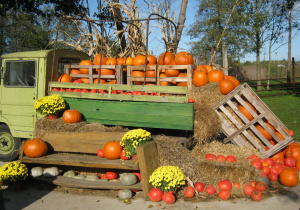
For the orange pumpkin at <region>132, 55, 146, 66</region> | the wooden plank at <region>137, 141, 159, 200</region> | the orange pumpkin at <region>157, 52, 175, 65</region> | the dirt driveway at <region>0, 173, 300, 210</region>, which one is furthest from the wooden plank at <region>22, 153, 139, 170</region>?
the orange pumpkin at <region>157, 52, 175, 65</region>

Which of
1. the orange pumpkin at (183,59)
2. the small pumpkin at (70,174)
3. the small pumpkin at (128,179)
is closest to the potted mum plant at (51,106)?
the small pumpkin at (70,174)

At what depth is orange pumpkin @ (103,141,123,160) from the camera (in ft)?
15.5

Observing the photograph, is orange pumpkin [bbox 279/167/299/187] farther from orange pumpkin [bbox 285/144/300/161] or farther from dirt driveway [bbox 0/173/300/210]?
orange pumpkin [bbox 285/144/300/161]

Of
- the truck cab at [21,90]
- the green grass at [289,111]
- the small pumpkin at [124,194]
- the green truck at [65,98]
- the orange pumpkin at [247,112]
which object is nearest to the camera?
the small pumpkin at [124,194]

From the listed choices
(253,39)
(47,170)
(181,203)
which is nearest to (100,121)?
(47,170)

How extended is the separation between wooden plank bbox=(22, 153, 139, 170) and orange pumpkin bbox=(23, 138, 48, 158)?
8 centimetres

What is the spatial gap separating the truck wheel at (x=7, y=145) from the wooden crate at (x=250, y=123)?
4.76 metres

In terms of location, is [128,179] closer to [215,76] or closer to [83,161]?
[83,161]

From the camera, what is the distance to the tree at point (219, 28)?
20.8 metres

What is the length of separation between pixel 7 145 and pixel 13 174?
2181mm

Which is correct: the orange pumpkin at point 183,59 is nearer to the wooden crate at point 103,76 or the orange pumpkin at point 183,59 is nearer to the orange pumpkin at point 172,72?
the orange pumpkin at point 172,72

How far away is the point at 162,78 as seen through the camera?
5.80m

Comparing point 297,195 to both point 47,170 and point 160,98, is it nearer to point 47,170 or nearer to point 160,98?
point 160,98

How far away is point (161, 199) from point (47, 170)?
2.34 metres
